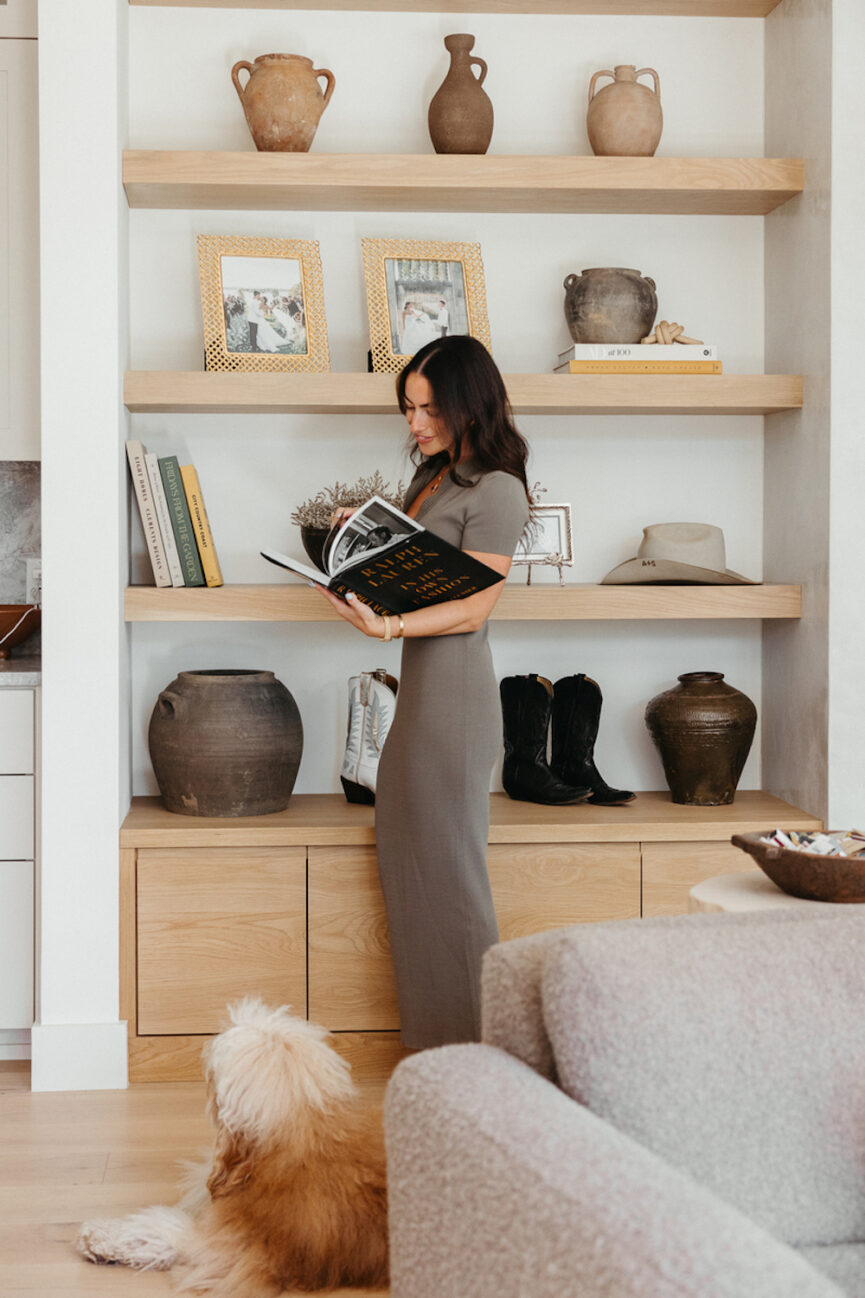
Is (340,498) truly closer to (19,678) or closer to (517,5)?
(19,678)

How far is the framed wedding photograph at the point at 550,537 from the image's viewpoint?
2.99 m

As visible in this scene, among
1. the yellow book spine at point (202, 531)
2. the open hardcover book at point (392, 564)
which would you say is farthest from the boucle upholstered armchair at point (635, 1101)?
the yellow book spine at point (202, 531)

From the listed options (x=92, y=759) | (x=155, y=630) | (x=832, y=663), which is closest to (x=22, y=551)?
(x=155, y=630)

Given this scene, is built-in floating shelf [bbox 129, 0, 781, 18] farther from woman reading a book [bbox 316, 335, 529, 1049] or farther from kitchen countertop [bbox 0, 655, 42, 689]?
kitchen countertop [bbox 0, 655, 42, 689]

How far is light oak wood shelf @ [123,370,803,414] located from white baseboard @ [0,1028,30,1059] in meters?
1.43

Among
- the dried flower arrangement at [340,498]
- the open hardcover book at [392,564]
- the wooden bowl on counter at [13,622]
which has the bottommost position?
the wooden bowl on counter at [13,622]

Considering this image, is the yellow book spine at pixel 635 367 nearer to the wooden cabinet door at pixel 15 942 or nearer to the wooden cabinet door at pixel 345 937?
the wooden cabinet door at pixel 345 937

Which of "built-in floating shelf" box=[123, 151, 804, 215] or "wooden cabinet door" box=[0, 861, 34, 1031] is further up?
"built-in floating shelf" box=[123, 151, 804, 215]

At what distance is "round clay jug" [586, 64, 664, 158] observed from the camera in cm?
284

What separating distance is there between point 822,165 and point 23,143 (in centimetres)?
180

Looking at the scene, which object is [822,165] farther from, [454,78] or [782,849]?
[782,849]

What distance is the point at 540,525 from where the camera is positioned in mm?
3018

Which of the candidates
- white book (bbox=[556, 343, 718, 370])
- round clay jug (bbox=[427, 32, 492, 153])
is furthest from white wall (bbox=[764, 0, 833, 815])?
round clay jug (bbox=[427, 32, 492, 153])

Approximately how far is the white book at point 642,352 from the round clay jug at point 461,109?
0.52 meters
